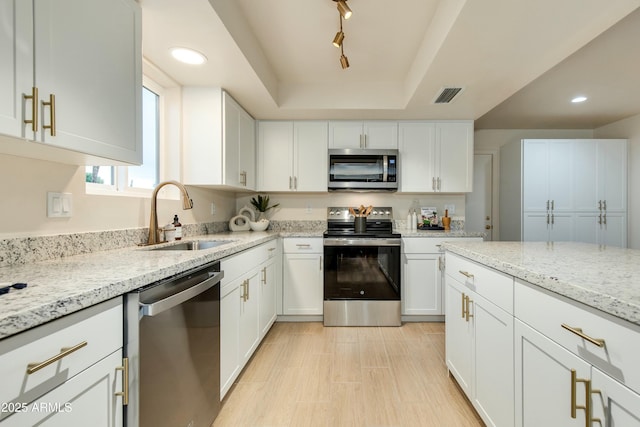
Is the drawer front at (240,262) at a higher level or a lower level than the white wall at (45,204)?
lower

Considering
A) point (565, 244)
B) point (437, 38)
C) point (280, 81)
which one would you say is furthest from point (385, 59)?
point (565, 244)

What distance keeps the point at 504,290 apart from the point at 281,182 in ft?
7.73

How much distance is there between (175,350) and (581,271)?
59.8 inches

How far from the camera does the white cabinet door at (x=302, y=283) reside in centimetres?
275

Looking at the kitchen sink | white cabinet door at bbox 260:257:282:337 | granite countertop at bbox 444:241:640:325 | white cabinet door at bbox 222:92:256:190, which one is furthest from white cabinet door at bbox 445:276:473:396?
white cabinet door at bbox 222:92:256:190

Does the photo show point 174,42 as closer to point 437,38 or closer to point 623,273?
point 437,38

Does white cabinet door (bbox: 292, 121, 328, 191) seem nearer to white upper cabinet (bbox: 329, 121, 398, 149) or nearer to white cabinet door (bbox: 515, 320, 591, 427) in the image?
white upper cabinet (bbox: 329, 121, 398, 149)

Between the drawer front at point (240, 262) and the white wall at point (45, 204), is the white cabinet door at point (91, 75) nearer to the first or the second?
the white wall at point (45, 204)

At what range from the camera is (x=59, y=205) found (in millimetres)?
1254

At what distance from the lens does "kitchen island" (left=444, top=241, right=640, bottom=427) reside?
687mm

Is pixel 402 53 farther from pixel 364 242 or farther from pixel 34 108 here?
pixel 34 108

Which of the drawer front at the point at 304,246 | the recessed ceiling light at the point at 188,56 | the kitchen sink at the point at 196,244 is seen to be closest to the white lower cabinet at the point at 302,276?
the drawer front at the point at 304,246

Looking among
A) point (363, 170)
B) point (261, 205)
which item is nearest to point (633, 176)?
point (363, 170)

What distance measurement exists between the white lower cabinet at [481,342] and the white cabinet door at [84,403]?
56.1 inches
